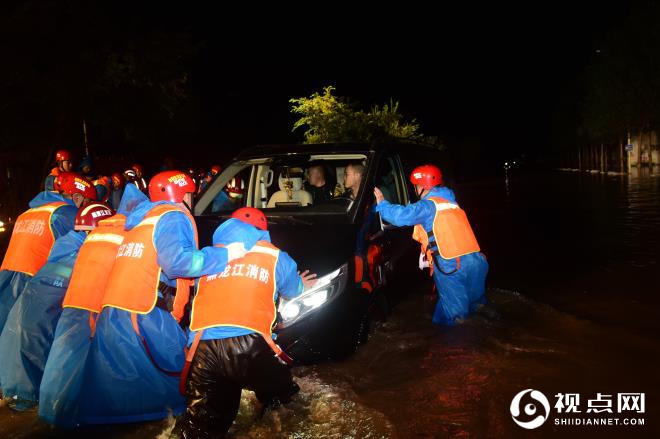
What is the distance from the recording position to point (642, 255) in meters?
8.96

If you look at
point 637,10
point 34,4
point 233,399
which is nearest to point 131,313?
point 233,399

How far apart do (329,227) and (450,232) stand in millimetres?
1321

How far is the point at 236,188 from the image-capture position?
699cm

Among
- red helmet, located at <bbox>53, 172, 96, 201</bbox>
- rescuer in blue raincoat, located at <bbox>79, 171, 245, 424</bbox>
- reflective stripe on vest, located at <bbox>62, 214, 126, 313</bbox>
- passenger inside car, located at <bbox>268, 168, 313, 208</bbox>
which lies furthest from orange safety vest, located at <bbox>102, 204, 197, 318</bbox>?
passenger inside car, located at <bbox>268, 168, 313, 208</bbox>

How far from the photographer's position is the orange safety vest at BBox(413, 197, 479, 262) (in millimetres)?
5391

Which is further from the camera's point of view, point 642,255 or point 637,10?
point 637,10

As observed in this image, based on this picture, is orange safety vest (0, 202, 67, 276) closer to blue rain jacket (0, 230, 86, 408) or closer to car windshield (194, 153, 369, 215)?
blue rain jacket (0, 230, 86, 408)

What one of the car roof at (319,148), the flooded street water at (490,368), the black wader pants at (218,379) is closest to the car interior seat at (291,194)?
the car roof at (319,148)

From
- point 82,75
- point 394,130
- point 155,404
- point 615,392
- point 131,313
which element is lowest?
point 615,392

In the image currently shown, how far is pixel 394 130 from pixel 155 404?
66.5ft

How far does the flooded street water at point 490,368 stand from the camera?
3.79 m

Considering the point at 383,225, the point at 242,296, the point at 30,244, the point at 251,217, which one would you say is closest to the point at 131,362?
→ the point at 242,296

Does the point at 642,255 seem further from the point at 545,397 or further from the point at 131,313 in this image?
the point at 131,313

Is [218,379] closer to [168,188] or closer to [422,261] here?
[168,188]
